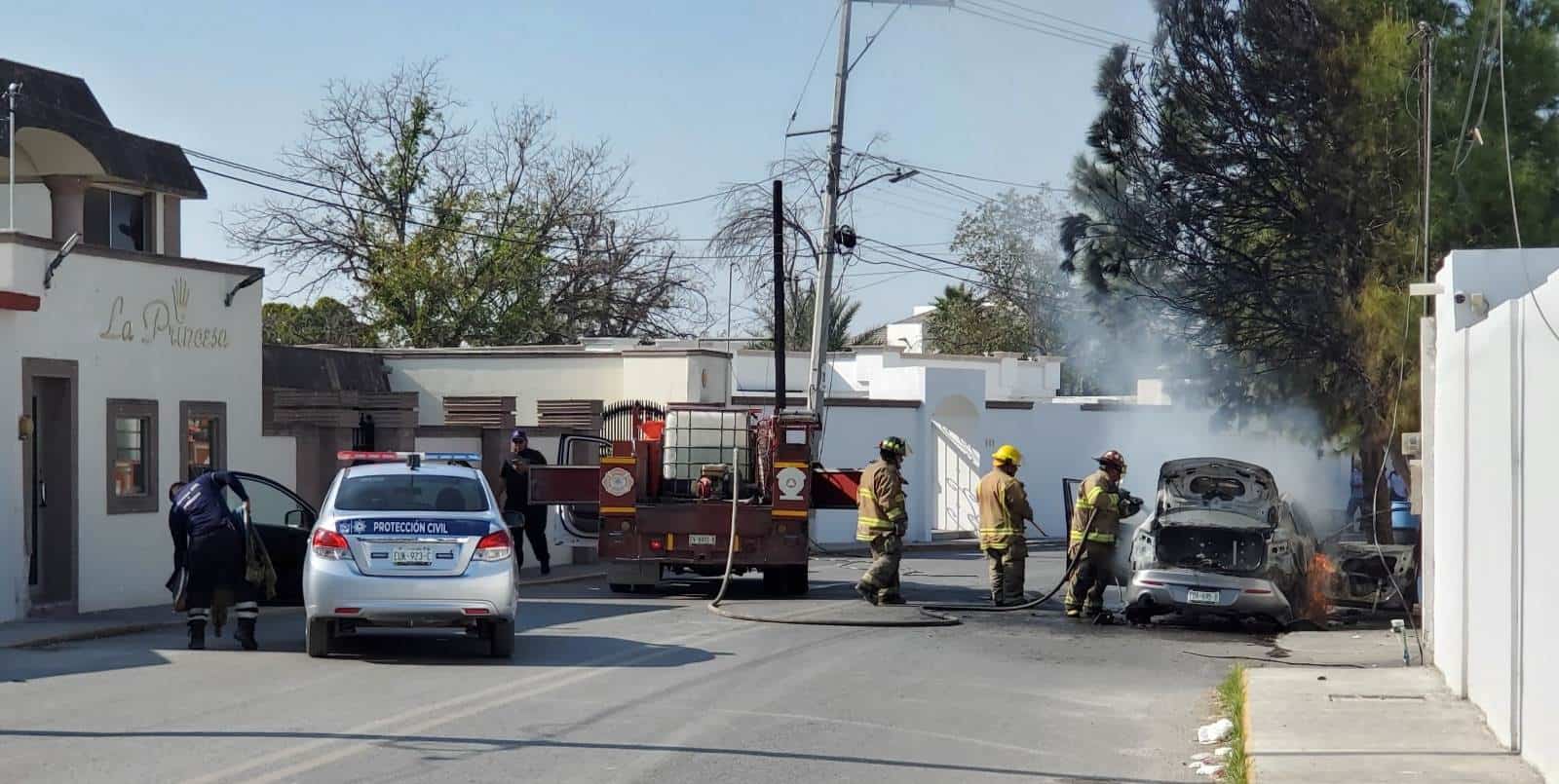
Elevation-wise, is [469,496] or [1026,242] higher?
[1026,242]

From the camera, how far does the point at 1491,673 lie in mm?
10328

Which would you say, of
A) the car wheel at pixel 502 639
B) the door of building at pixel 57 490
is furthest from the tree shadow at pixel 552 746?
the door of building at pixel 57 490

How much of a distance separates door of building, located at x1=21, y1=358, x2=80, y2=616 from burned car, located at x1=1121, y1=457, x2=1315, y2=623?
10.9 metres

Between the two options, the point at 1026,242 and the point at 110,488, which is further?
the point at 1026,242

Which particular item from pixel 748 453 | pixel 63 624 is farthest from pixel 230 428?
pixel 748 453

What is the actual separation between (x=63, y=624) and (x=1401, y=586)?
13583 mm

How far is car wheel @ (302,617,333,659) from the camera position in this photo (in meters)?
13.9

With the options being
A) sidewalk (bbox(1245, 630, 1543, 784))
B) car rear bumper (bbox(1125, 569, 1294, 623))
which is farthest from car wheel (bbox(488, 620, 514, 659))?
car rear bumper (bbox(1125, 569, 1294, 623))

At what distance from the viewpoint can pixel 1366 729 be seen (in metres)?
10.6

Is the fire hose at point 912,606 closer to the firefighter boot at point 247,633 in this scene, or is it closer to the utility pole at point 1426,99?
the firefighter boot at point 247,633

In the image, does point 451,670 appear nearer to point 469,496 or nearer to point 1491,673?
point 469,496

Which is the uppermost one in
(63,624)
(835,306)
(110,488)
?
(835,306)

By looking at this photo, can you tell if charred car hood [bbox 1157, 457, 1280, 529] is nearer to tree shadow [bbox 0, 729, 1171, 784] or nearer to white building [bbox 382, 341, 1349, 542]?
tree shadow [bbox 0, 729, 1171, 784]

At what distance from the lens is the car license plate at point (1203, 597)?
677 inches
